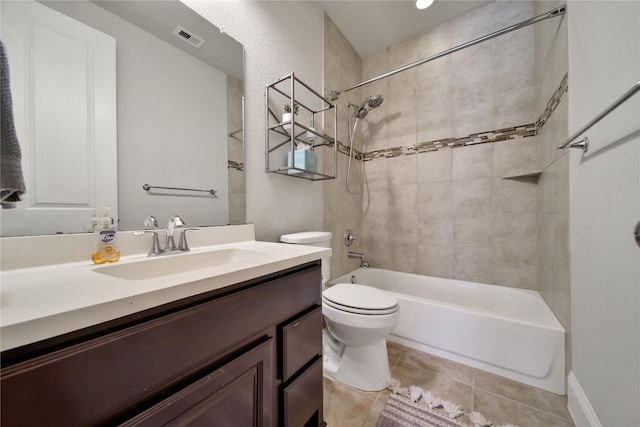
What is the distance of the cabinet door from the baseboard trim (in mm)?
1205

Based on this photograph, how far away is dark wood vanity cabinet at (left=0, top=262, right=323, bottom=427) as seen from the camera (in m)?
0.31

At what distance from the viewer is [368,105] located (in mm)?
2014

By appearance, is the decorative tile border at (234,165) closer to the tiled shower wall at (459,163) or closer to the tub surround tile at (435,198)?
the tiled shower wall at (459,163)

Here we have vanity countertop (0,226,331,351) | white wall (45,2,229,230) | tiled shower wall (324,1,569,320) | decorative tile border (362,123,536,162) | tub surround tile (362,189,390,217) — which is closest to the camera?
vanity countertop (0,226,331,351)

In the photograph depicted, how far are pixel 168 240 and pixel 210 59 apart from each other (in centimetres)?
85

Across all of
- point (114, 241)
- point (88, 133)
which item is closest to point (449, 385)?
point (114, 241)

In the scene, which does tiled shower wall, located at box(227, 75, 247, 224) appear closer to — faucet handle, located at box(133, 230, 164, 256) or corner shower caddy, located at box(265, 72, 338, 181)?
corner shower caddy, located at box(265, 72, 338, 181)

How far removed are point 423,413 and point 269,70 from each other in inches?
76.9

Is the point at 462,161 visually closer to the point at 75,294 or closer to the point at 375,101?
the point at 375,101

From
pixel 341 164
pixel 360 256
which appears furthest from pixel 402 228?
pixel 341 164

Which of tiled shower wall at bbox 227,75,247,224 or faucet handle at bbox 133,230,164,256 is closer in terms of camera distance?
faucet handle at bbox 133,230,164,256

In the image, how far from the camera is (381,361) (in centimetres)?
121

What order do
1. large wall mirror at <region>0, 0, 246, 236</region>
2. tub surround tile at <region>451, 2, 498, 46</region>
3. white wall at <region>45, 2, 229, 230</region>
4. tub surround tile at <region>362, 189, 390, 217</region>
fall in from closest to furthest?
large wall mirror at <region>0, 0, 246, 236</region>
white wall at <region>45, 2, 229, 230</region>
tub surround tile at <region>451, 2, 498, 46</region>
tub surround tile at <region>362, 189, 390, 217</region>

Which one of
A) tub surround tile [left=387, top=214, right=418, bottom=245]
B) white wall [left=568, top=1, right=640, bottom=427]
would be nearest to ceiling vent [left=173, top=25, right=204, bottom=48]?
white wall [left=568, top=1, right=640, bottom=427]
